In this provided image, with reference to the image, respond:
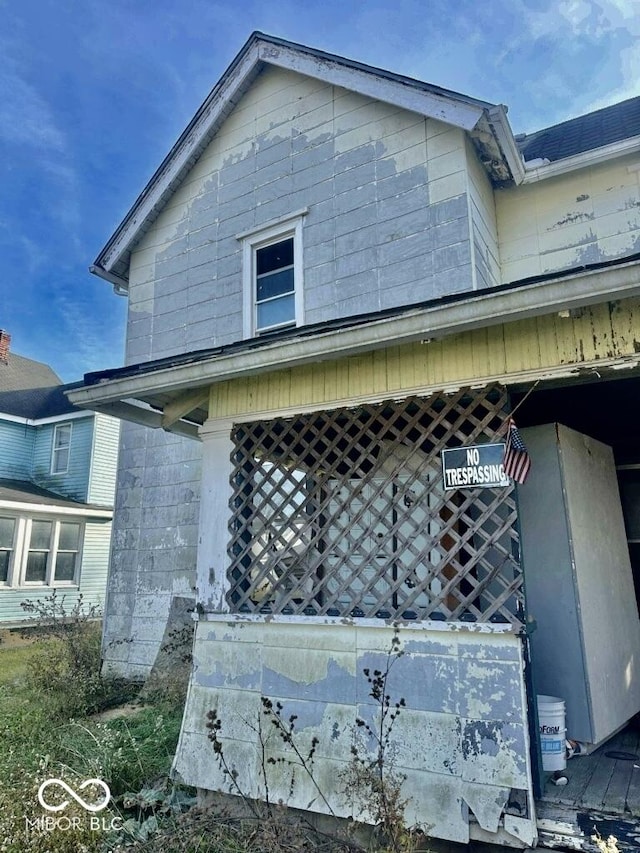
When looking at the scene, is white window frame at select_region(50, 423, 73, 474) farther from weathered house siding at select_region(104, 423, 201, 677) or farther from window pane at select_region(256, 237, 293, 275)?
window pane at select_region(256, 237, 293, 275)

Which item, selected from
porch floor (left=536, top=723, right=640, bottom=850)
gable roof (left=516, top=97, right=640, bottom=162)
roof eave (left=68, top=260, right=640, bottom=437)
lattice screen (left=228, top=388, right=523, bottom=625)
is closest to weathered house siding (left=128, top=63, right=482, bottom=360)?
gable roof (left=516, top=97, right=640, bottom=162)

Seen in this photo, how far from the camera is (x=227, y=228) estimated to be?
326 inches

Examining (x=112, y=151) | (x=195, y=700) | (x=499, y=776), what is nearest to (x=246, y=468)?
(x=195, y=700)

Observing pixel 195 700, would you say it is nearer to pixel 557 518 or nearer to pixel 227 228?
pixel 557 518

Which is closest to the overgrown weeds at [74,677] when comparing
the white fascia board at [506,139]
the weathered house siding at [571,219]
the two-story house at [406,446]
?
the two-story house at [406,446]

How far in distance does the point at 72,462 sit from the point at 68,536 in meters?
2.11

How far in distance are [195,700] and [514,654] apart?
2.44m

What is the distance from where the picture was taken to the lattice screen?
351 cm

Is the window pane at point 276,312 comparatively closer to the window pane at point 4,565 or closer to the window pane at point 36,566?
the window pane at point 4,565

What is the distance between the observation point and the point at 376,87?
22.6 ft

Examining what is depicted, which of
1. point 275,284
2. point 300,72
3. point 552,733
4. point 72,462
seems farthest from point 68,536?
point 552,733

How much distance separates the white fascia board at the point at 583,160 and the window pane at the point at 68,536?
1317cm

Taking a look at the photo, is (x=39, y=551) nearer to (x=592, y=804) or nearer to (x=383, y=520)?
(x=383, y=520)

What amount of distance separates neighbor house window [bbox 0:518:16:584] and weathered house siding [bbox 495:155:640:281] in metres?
12.3
